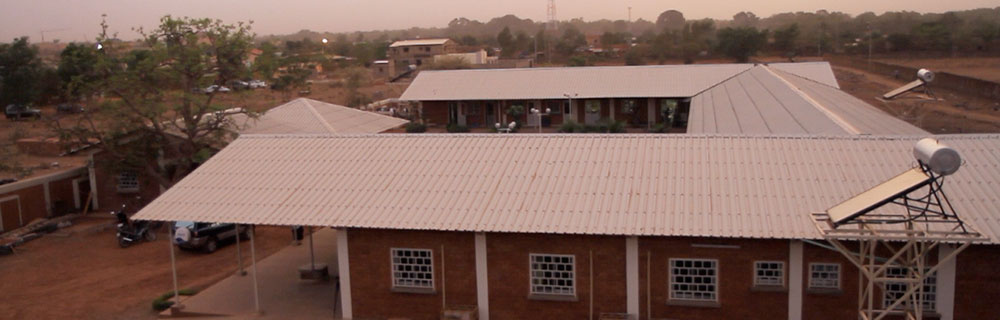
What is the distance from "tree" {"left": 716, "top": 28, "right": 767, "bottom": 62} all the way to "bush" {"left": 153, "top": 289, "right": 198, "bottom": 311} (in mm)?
73070

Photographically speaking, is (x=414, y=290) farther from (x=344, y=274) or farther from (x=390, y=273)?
(x=344, y=274)

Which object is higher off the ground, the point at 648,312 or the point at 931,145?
the point at 931,145

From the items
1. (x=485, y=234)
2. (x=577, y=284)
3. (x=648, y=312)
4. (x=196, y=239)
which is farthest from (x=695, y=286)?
(x=196, y=239)

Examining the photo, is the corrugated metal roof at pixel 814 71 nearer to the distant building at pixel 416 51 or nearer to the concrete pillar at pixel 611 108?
the concrete pillar at pixel 611 108

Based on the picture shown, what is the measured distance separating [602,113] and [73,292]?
2844 centimetres

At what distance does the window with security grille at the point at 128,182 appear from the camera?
83.4ft

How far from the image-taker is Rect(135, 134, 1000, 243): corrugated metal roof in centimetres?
1213

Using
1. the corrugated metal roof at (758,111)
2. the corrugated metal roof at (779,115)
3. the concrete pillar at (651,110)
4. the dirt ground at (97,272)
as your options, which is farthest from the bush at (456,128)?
the dirt ground at (97,272)

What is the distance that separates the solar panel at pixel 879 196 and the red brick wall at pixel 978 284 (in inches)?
140

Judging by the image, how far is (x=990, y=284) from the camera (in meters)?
11.5

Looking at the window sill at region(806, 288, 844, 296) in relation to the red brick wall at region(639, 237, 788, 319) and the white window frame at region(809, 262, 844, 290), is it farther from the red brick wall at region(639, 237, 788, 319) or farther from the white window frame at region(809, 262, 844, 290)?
the red brick wall at region(639, 237, 788, 319)

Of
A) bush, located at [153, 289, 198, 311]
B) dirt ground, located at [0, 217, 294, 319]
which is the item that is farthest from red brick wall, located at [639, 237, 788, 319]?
dirt ground, located at [0, 217, 294, 319]

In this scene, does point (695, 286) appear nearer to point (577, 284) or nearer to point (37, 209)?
point (577, 284)

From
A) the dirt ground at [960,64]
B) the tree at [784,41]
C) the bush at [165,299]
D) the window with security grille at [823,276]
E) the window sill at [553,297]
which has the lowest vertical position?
the bush at [165,299]
